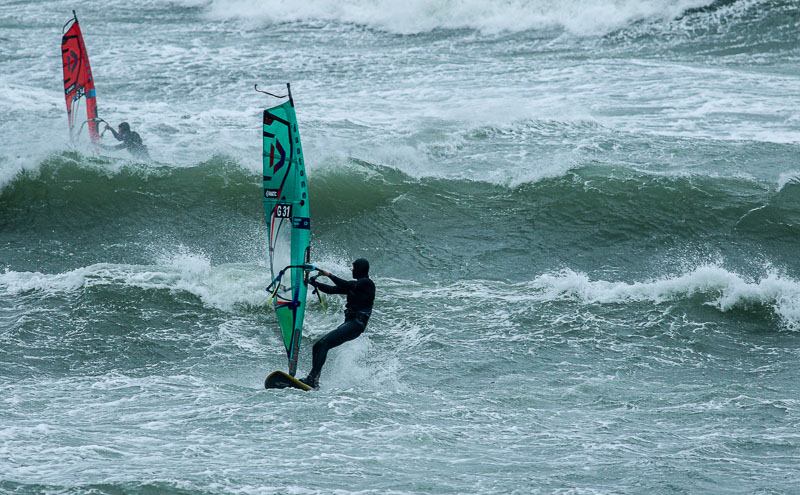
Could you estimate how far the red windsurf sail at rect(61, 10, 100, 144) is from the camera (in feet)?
41.3

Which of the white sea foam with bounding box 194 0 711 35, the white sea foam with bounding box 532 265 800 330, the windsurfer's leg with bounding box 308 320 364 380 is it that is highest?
the white sea foam with bounding box 194 0 711 35

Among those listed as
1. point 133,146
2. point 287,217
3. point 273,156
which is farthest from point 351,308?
point 133,146

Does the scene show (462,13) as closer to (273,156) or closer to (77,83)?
(77,83)

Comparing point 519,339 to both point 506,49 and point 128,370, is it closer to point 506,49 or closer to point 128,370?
point 128,370

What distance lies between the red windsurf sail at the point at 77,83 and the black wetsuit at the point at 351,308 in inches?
292

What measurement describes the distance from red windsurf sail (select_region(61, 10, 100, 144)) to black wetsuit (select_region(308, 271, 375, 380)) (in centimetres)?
743

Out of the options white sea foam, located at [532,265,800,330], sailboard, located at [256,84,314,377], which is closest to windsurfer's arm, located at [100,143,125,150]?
sailboard, located at [256,84,314,377]

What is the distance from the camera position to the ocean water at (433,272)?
5367 millimetres

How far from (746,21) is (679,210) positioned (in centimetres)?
1135

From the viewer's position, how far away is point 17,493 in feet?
14.7

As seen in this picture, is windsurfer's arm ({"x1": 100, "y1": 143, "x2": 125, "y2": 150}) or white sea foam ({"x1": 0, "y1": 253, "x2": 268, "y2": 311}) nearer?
white sea foam ({"x1": 0, "y1": 253, "x2": 268, "y2": 311})

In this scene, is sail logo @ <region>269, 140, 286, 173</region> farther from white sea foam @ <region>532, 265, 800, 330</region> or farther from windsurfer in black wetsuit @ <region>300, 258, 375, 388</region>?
white sea foam @ <region>532, 265, 800, 330</region>

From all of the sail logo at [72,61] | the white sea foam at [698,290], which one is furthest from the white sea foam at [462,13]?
the white sea foam at [698,290]

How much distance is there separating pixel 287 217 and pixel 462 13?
1636 cm
